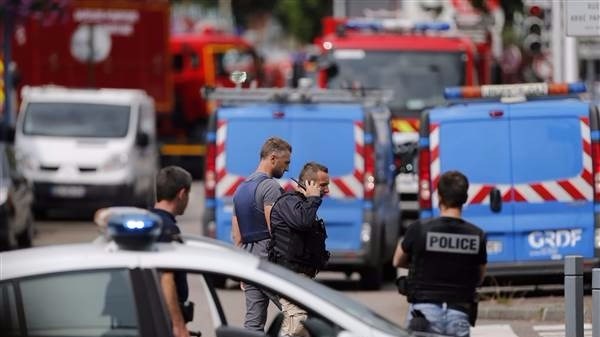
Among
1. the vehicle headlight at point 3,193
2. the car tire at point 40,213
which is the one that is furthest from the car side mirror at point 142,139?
the vehicle headlight at point 3,193

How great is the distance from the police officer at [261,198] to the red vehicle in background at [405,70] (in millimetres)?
13413

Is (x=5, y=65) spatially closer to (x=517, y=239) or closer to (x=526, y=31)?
(x=526, y=31)

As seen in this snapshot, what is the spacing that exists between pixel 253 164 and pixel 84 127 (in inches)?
447

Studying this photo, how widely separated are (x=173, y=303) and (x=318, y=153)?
11424 mm

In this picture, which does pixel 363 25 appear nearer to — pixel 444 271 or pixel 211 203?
pixel 211 203

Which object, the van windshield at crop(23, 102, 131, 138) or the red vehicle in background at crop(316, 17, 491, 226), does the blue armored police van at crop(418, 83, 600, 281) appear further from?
the van windshield at crop(23, 102, 131, 138)

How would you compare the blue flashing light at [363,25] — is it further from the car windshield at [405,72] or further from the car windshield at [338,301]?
the car windshield at [338,301]

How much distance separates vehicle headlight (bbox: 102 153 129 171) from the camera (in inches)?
1150

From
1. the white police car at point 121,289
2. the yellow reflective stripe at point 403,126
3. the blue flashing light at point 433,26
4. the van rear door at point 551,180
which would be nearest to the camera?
the white police car at point 121,289

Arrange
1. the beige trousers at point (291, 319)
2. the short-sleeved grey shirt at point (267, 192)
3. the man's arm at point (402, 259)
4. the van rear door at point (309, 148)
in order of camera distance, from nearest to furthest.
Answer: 1. the man's arm at point (402, 259)
2. the beige trousers at point (291, 319)
3. the short-sleeved grey shirt at point (267, 192)
4. the van rear door at point (309, 148)

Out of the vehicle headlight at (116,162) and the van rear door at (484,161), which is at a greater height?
the van rear door at (484,161)

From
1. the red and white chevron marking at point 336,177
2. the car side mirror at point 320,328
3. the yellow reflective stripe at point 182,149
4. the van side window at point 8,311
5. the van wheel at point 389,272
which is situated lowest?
the yellow reflective stripe at point 182,149

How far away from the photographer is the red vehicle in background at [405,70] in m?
25.4

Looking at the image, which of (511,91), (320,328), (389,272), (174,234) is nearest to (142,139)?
(389,272)
